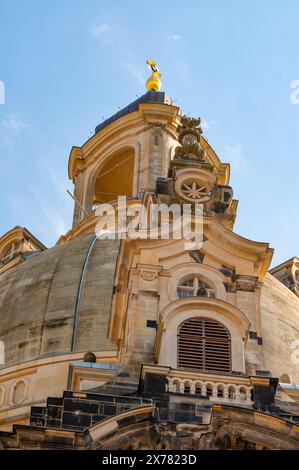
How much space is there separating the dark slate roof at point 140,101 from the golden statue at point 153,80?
5.35 ft

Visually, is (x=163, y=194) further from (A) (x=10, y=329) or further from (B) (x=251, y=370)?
(A) (x=10, y=329)

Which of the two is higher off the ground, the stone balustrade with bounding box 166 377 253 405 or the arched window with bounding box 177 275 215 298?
the arched window with bounding box 177 275 215 298

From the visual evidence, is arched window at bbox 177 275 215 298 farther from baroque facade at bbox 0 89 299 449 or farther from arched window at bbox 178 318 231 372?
arched window at bbox 178 318 231 372

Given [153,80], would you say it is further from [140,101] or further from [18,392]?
[18,392]

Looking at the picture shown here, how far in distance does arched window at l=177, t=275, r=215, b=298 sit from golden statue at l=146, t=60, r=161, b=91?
98.7 ft

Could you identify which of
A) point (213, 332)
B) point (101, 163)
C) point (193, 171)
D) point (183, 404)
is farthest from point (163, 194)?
point (101, 163)

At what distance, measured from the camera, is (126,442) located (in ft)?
74.2

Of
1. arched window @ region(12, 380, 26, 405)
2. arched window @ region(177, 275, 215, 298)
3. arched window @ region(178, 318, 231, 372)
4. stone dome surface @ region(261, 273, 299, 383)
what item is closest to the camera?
arched window @ region(178, 318, 231, 372)

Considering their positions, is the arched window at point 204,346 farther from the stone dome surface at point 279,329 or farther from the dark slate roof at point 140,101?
the dark slate roof at point 140,101

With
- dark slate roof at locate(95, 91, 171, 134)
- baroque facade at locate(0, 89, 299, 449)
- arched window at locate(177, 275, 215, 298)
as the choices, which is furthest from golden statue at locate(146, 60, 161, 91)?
arched window at locate(177, 275, 215, 298)

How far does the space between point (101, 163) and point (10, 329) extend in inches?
674

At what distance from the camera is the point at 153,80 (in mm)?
57938

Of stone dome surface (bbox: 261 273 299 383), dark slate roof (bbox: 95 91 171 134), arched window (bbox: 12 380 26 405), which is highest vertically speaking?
dark slate roof (bbox: 95 91 171 134)

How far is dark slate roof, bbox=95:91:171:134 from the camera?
180 feet
